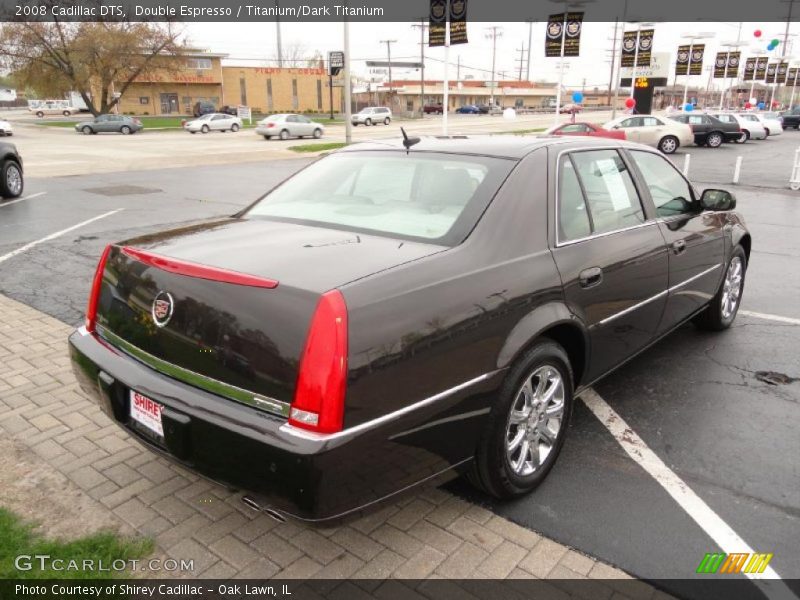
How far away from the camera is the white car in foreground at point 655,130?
84.1ft

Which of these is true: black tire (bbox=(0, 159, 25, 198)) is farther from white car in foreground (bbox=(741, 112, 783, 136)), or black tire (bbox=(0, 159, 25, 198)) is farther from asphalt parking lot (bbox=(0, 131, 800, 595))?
white car in foreground (bbox=(741, 112, 783, 136))

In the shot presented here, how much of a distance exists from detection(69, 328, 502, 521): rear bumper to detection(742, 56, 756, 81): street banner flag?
64295 mm

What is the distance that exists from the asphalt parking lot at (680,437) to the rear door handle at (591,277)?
95cm

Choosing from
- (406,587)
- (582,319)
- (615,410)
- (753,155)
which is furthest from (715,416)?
(753,155)

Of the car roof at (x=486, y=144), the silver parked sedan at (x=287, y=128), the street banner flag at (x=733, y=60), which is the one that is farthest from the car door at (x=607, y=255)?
the street banner flag at (x=733, y=60)

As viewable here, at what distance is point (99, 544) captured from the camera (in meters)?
2.68

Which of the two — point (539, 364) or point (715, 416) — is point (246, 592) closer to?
point (539, 364)

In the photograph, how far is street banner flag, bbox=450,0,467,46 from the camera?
72.1 ft

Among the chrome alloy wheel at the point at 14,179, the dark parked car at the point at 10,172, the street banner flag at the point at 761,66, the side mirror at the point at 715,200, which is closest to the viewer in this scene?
the side mirror at the point at 715,200

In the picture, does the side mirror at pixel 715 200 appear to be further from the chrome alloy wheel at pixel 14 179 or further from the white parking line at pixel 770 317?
the chrome alloy wheel at pixel 14 179

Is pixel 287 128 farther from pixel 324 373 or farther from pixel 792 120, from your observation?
pixel 792 120

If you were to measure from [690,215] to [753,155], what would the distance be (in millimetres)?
26361

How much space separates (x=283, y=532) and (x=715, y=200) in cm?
378

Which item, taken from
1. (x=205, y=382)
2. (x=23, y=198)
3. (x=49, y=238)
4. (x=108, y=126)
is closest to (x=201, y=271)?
(x=205, y=382)
